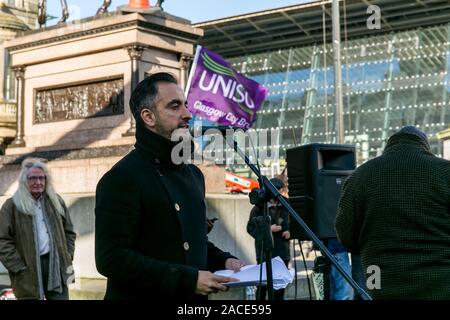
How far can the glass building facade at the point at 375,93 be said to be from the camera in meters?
55.2

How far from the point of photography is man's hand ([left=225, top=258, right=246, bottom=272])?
3.42 metres

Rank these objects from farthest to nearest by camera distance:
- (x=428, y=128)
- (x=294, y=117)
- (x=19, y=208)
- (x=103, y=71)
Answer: (x=294, y=117), (x=428, y=128), (x=103, y=71), (x=19, y=208)

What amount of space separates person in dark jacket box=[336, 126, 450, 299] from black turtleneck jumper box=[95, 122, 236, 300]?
1259mm

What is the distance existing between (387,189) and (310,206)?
2.82m

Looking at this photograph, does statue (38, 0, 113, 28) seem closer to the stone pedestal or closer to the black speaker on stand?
the stone pedestal

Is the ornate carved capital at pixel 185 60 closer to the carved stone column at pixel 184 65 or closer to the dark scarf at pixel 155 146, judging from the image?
the carved stone column at pixel 184 65

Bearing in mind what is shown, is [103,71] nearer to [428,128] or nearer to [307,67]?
[428,128]

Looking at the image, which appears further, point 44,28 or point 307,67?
point 307,67

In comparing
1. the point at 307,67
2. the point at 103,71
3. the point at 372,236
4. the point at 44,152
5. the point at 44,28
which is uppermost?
the point at 307,67

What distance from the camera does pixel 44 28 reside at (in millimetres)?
14836

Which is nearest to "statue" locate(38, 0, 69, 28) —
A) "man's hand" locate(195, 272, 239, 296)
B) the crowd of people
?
the crowd of people

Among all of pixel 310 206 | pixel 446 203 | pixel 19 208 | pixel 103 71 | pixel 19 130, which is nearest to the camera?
pixel 446 203

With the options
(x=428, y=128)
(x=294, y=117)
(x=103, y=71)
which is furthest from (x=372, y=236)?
(x=294, y=117)

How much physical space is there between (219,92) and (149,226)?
9250mm
